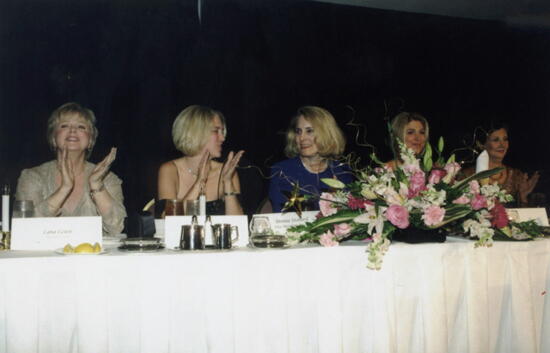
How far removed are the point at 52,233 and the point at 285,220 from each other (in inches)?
32.5

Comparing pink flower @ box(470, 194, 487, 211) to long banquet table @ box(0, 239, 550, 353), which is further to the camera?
pink flower @ box(470, 194, 487, 211)

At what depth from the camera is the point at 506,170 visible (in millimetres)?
4230

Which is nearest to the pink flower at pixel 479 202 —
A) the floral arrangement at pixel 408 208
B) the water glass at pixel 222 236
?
the floral arrangement at pixel 408 208

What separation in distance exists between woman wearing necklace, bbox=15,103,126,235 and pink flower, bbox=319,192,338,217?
5.99ft

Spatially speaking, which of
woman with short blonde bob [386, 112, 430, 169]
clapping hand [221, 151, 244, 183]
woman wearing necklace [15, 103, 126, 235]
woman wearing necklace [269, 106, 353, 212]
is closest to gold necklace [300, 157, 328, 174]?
woman wearing necklace [269, 106, 353, 212]

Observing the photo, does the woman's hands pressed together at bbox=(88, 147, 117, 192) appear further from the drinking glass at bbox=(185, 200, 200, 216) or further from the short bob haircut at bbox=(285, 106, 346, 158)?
the drinking glass at bbox=(185, 200, 200, 216)

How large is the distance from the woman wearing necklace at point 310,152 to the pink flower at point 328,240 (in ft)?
6.65

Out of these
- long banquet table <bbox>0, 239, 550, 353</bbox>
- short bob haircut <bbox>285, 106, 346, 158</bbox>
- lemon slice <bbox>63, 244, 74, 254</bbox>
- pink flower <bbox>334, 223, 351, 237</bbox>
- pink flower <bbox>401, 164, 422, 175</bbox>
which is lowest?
long banquet table <bbox>0, 239, 550, 353</bbox>

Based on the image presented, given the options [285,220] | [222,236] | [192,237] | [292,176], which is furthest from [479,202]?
[292,176]

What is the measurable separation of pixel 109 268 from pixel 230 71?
8.30 feet

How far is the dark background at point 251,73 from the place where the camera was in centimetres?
336

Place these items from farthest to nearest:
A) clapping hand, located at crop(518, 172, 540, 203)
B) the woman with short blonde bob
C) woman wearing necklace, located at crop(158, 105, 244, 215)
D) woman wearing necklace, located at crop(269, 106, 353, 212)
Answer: clapping hand, located at crop(518, 172, 540, 203) → the woman with short blonde bob → woman wearing necklace, located at crop(269, 106, 353, 212) → woman wearing necklace, located at crop(158, 105, 244, 215)

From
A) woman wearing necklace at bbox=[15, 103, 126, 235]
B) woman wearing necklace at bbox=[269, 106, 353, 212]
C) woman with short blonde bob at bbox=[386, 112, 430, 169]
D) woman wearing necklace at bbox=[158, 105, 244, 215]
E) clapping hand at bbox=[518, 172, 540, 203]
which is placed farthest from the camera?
clapping hand at bbox=[518, 172, 540, 203]

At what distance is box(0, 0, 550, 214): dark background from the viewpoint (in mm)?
3361
